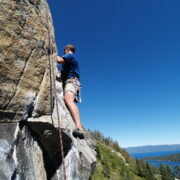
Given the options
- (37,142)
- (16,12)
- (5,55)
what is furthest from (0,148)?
(16,12)

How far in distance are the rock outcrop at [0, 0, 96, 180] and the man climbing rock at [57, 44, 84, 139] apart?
0.34 metres

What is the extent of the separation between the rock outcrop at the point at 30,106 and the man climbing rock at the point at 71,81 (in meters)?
0.34

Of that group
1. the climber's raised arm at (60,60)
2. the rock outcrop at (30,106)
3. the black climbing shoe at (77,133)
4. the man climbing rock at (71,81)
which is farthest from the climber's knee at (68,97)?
the climber's raised arm at (60,60)

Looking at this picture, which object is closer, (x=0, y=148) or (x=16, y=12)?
(x=0, y=148)

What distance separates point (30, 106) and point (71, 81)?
2661 mm

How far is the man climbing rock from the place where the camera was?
7.38m

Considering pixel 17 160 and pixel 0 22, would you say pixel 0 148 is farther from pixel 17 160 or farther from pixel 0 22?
pixel 0 22

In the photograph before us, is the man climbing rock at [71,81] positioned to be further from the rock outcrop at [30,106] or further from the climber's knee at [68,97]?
the rock outcrop at [30,106]

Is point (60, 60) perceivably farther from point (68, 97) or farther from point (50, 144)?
point (50, 144)

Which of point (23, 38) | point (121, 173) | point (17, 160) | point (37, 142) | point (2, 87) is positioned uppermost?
point (23, 38)

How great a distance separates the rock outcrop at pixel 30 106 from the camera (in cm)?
479

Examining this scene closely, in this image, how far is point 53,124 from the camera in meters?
6.16

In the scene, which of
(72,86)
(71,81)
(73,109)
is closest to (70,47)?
(71,81)

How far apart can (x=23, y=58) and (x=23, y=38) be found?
59cm
